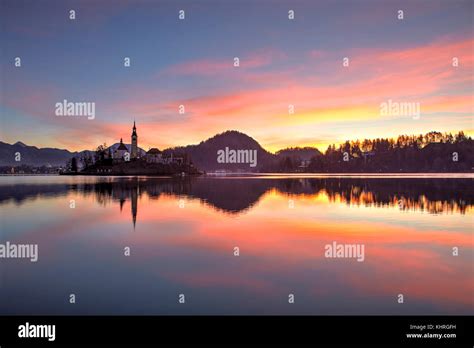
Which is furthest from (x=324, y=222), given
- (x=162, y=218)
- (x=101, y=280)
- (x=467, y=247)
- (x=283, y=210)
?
(x=101, y=280)

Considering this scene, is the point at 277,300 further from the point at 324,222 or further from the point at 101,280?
the point at 324,222

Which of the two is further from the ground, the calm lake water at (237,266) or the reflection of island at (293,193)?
the reflection of island at (293,193)

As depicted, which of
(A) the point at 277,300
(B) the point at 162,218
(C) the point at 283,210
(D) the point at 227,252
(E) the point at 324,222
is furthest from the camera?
(C) the point at 283,210

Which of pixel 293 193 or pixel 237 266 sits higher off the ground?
pixel 293 193

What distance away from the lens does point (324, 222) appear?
1070 inches

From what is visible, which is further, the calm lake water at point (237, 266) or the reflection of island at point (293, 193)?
the reflection of island at point (293, 193)

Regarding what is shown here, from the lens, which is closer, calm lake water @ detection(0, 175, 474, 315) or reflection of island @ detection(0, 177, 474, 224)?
calm lake water @ detection(0, 175, 474, 315)

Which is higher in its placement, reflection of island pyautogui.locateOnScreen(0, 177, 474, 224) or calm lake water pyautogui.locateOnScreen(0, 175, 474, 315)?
reflection of island pyautogui.locateOnScreen(0, 177, 474, 224)

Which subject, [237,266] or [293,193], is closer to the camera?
[237,266]
